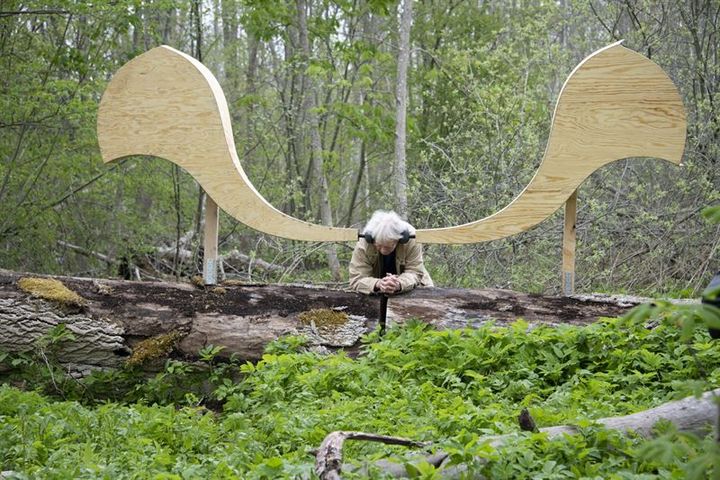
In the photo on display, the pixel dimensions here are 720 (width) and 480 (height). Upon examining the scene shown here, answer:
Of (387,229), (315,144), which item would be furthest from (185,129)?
(315,144)

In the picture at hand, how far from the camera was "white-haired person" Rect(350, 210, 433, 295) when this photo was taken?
23.2 feet

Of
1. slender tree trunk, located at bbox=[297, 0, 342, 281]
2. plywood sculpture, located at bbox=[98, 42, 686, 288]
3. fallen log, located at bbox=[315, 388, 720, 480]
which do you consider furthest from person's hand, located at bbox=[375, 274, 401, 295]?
slender tree trunk, located at bbox=[297, 0, 342, 281]

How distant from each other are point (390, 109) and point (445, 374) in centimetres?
1592

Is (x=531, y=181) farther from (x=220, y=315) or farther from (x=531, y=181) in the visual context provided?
(x=220, y=315)

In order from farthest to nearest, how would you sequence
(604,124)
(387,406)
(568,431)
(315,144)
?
(315,144)
(604,124)
(387,406)
(568,431)

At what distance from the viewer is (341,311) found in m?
6.95

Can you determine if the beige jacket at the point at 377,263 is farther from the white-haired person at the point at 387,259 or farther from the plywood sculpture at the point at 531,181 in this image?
the plywood sculpture at the point at 531,181

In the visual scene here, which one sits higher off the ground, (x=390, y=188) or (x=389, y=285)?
(x=390, y=188)

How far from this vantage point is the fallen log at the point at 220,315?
663cm

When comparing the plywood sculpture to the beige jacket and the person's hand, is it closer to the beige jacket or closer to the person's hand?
the beige jacket

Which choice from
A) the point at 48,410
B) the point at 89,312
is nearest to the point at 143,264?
the point at 89,312

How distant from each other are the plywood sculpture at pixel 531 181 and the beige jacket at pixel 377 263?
15 cm

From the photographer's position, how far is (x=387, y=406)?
5.04 m

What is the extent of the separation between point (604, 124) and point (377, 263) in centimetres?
218
